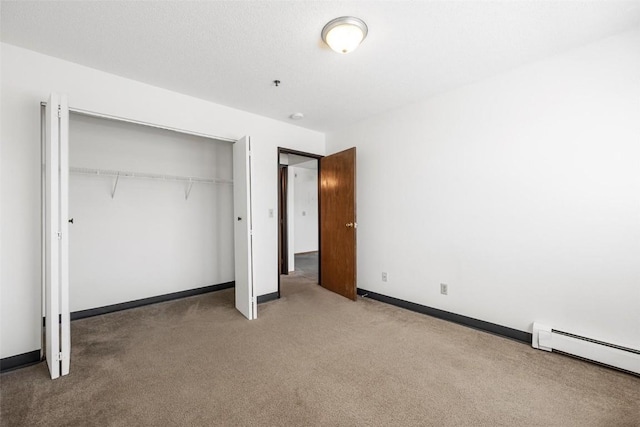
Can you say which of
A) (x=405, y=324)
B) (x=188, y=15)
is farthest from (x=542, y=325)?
(x=188, y=15)

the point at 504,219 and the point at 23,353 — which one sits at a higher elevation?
Answer: the point at 504,219

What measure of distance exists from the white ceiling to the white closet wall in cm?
117

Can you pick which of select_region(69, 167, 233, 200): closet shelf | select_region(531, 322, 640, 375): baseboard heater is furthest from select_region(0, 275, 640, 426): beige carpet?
select_region(69, 167, 233, 200): closet shelf

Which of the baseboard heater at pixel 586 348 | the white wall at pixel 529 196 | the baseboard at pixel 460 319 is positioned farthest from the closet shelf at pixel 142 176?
the baseboard heater at pixel 586 348

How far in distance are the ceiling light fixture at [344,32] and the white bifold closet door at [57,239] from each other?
1.98 metres

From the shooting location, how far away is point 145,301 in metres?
3.56

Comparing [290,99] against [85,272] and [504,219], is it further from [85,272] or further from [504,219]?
[85,272]

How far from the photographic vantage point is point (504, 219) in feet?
8.52

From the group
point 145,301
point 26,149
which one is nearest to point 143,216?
point 145,301

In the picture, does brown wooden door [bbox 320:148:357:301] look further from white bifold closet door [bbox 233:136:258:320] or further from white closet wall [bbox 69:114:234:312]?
white closet wall [bbox 69:114:234:312]

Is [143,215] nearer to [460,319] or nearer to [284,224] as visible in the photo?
[284,224]

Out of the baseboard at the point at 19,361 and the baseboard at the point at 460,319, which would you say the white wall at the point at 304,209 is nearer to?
the baseboard at the point at 460,319

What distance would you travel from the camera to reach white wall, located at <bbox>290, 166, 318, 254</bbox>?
306 inches

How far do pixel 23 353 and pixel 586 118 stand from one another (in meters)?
4.82
